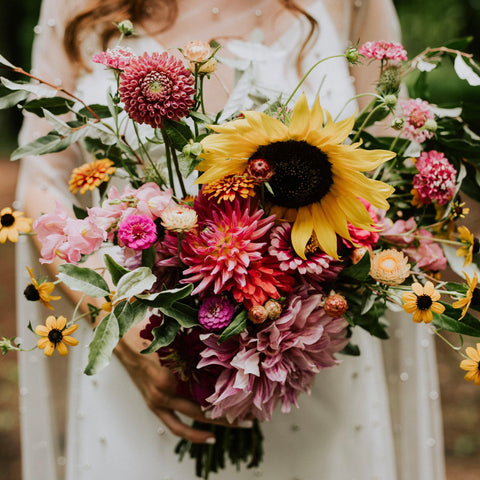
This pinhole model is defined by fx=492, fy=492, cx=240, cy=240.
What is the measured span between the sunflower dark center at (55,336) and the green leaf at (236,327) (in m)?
0.14

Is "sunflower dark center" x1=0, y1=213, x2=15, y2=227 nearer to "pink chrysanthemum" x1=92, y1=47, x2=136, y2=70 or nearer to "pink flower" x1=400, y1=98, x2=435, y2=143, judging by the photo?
"pink chrysanthemum" x1=92, y1=47, x2=136, y2=70

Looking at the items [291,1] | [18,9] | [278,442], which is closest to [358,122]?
[291,1]

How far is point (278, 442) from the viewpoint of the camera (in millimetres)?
723

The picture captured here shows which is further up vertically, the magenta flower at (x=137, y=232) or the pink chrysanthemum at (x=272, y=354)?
the magenta flower at (x=137, y=232)

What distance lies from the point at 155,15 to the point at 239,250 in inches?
19.7

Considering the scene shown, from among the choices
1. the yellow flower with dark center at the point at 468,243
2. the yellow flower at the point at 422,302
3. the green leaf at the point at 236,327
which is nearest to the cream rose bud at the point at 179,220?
the green leaf at the point at 236,327

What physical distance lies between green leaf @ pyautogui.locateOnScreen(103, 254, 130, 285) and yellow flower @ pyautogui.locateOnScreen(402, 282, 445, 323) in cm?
25

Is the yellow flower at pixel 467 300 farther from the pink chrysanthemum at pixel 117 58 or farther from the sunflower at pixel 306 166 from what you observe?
the pink chrysanthemum at pixel 117 58

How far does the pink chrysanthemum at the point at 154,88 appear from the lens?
41 centimetres

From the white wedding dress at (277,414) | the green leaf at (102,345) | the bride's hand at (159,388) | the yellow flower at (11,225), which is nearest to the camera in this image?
the green leaf at (102,345)

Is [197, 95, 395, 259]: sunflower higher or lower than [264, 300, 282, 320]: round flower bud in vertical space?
higher

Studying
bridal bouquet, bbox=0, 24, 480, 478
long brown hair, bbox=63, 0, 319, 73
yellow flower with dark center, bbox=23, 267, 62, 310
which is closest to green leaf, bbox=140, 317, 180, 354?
bridal bouquet, bbox=0, 24, 480, 478

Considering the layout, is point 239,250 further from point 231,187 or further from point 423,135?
point 423,135

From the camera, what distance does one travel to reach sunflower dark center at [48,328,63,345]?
432mm
